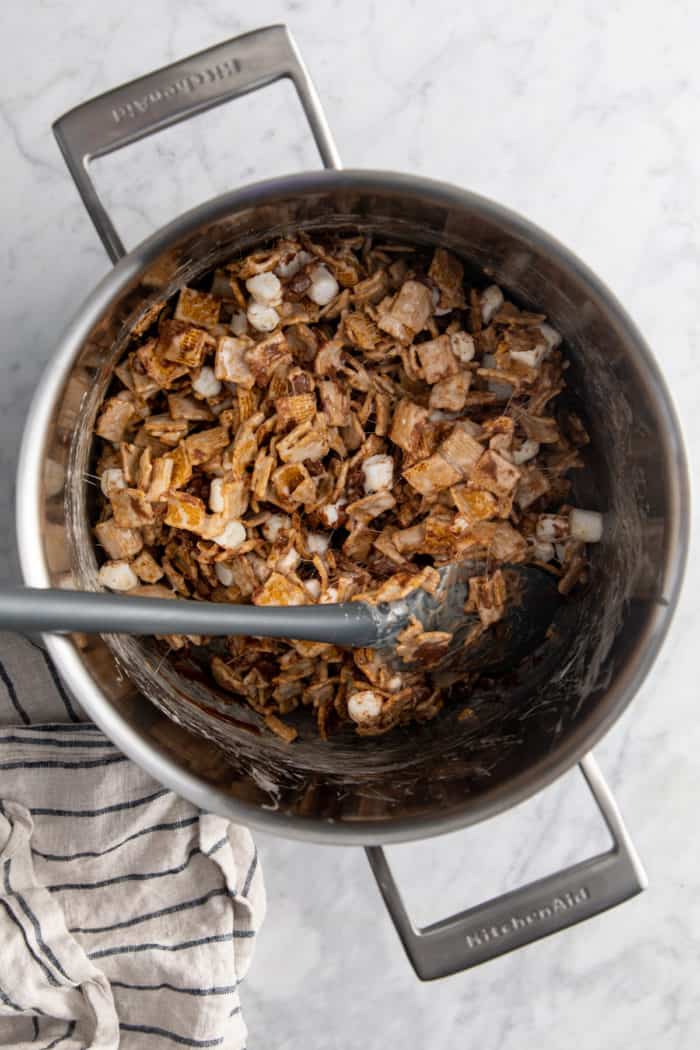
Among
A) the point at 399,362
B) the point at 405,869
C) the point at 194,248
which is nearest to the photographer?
the point at 194,248

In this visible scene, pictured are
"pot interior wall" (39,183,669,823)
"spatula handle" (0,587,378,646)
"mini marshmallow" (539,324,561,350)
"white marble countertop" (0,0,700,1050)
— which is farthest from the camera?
"white marble countertop" (0,0,700,1050)

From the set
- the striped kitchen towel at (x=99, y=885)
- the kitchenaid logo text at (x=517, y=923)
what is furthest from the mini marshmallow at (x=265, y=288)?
the kitchenaid logo text at (x=517, y=923)

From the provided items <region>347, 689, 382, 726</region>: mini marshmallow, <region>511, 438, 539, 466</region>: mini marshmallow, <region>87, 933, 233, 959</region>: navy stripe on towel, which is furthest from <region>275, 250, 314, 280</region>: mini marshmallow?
<region>87, 933, 233, 959</region>: navy stripe on towel

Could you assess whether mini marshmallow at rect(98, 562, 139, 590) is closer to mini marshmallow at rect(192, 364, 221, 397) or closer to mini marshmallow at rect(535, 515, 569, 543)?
mini marshmallow at rect(192, 364, 221, 397)

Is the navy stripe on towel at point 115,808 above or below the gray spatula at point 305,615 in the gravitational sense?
below

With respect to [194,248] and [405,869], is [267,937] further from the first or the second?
[194,248]

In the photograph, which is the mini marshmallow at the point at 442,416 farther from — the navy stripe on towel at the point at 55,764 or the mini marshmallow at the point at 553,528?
the navy stripe on towel at the point at 55,764

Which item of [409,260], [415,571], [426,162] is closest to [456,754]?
[415,571]
